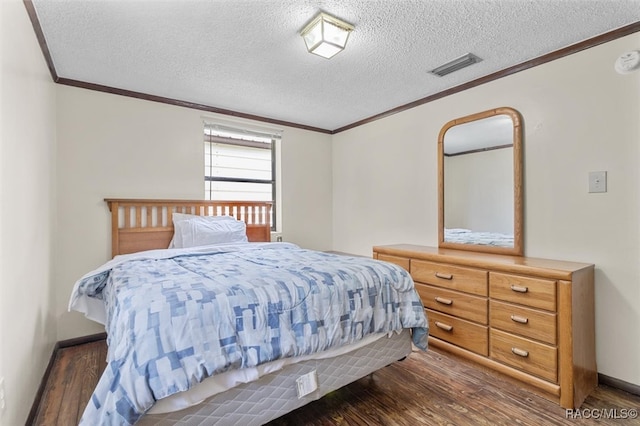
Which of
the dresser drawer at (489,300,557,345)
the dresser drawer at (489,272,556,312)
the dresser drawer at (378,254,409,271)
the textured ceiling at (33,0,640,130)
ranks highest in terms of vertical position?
the textured ceiling at (33,0,640,130)

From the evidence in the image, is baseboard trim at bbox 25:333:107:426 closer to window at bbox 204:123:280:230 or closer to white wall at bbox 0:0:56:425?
white wall at bbox 0:0:56:425

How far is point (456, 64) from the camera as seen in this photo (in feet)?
7.96

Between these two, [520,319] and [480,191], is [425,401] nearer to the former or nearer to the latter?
[520,319]

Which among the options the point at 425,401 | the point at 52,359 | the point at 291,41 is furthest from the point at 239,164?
the point at 425,401

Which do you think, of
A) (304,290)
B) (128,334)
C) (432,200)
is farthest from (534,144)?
(128,334)

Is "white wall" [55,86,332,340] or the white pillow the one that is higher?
"white wall" [55,86,332,340]

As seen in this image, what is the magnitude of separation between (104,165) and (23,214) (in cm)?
137

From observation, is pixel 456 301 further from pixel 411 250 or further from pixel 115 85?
pixel 115 85

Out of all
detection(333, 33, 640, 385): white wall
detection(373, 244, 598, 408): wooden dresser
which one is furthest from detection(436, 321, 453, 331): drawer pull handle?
detection(333, 33, 640, 385): white wall

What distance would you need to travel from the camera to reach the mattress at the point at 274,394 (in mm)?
1291

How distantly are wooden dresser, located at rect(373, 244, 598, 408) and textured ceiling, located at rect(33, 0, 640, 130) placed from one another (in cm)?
148

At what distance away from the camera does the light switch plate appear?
2031 millimetres

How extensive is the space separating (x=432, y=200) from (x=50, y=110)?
3291mm

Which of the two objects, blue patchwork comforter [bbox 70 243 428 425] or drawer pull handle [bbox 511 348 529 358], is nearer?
blue patchwork comforter [bbox 70 243 428 425]
